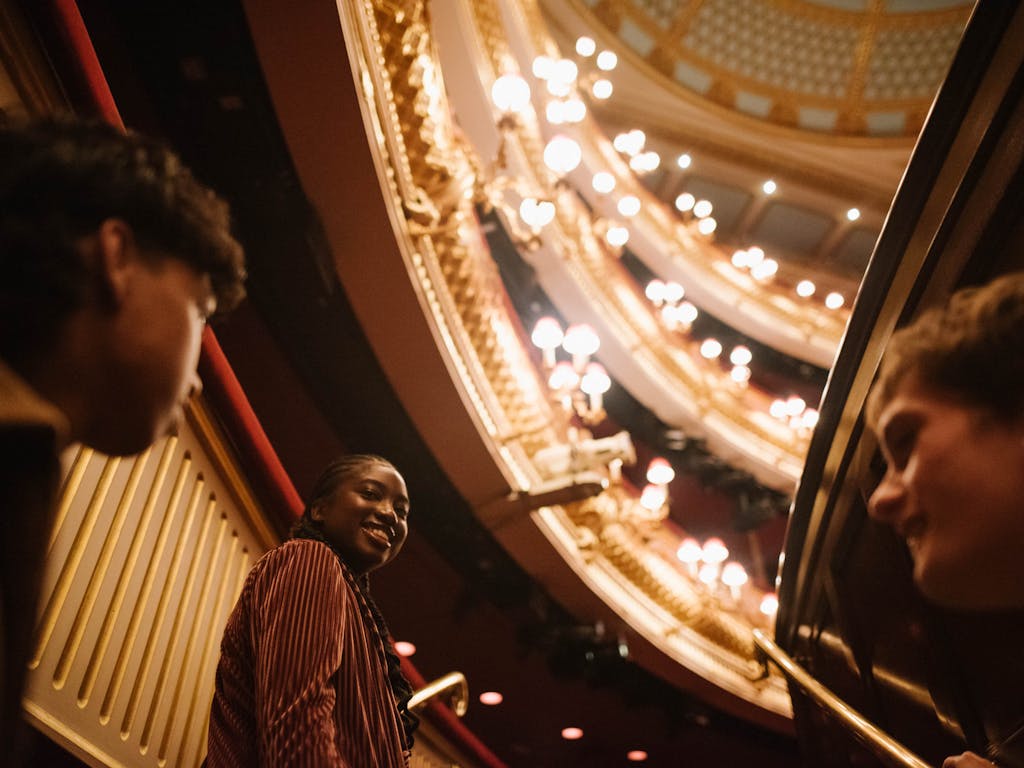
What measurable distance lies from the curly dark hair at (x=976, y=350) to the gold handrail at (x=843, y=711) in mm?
1323

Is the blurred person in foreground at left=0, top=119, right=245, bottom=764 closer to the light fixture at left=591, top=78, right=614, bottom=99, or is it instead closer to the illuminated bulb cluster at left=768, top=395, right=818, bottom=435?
the light fixture at left=591, top=78, right=614, bottom=99

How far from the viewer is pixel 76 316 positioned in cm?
87

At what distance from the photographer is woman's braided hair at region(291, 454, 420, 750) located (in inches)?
66.5

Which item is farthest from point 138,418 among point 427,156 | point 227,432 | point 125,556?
point 427,156

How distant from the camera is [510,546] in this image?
5.51m

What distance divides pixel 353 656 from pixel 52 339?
0.88 m

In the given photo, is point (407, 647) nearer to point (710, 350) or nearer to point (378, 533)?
point (378, 533)

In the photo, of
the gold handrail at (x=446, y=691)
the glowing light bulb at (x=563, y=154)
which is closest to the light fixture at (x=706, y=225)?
the glowing light bulb at (x=563, y=154)

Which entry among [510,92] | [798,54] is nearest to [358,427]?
[510,92]

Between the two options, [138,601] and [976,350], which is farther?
[138,601]

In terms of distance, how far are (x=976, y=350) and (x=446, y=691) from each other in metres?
2.55

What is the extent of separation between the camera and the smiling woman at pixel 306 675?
48.3 inches

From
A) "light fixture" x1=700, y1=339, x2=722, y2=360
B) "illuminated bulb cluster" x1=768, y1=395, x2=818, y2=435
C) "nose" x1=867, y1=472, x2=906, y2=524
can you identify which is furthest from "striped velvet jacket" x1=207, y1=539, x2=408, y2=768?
"illuminated bulb cluster" x1=768, y1=395, x2=818, y2=435

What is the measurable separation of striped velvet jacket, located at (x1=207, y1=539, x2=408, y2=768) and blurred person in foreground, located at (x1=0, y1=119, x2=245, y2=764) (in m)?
0.57
